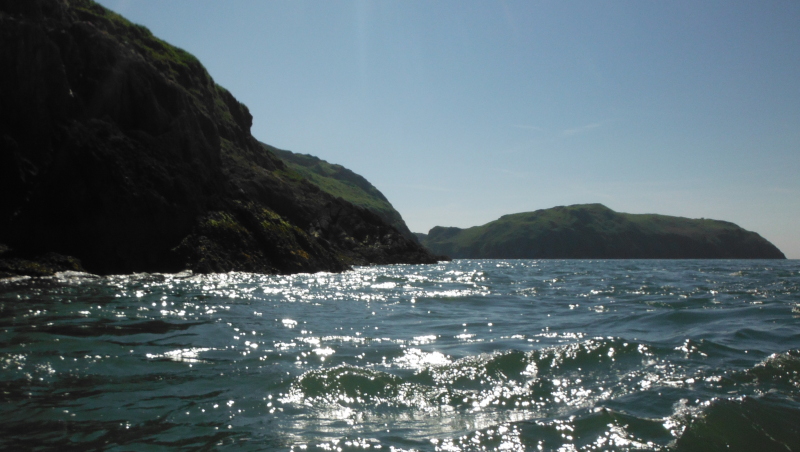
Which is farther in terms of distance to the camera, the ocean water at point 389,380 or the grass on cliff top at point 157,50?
the grass on cliff top at point 157,50

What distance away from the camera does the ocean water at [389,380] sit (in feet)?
16.4

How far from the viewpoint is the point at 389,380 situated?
7.10 metres

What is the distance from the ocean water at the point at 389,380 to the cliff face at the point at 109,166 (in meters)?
10.1

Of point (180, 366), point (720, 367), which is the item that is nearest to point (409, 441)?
point (180, 366)

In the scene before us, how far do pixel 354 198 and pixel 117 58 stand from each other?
460 feet

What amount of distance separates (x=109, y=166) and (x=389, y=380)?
2350 centimetres

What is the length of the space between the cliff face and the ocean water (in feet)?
33.3

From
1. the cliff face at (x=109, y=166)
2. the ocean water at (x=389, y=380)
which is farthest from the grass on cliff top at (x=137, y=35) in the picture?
the ocean water at (x=389, y=380)

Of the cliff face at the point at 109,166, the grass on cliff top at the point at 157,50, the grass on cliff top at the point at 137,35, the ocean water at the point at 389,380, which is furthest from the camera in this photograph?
the grass on cliff top at the point at 157,50

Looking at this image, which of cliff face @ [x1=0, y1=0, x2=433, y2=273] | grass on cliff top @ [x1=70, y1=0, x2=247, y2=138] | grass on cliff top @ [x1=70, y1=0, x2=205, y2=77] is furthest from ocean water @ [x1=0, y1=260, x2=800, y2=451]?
grass on cliff top @ [x1=70, y1=0, x2=247, y2=138]

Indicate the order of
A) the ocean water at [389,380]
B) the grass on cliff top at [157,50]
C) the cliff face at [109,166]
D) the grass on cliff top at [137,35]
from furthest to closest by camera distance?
the grass on cliff top at [157,50]
the grass on cliff top at [137,35]
the cliff face at [109,166]
the ocean water at [389,380]

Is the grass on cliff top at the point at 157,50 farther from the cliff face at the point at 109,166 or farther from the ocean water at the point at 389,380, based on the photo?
the ocean water at the point at 389,380

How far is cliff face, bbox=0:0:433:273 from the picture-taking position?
22.5 m

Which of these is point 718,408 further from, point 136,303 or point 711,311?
point 136,303
